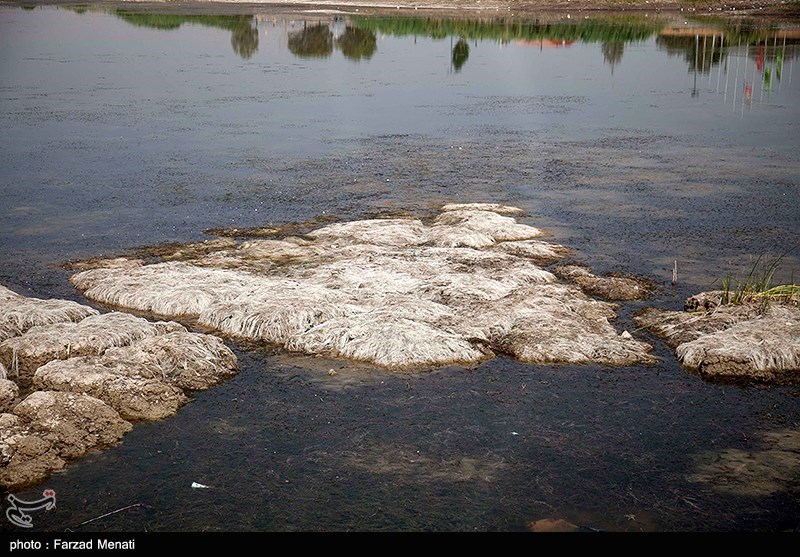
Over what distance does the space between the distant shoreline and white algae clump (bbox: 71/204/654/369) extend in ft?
201

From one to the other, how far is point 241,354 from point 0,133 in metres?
19.2

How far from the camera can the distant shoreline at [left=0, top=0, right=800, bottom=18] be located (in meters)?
76.4

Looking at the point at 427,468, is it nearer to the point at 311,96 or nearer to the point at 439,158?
the point at 439,158

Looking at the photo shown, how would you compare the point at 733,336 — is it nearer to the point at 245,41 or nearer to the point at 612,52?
the point at 612,52

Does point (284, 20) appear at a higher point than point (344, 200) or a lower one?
Answer: higher

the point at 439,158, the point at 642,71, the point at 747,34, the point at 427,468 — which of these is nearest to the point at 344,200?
the point at 439,158

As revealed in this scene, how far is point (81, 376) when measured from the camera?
34.8 feet

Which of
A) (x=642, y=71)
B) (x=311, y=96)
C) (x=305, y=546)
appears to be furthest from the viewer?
(x=642, y=71)

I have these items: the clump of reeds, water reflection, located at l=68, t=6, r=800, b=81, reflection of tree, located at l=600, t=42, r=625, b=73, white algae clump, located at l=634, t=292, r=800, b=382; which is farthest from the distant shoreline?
white algae clump, located at l=634, t=292, r=800, b=382

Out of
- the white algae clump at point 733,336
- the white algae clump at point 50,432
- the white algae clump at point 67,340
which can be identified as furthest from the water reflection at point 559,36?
the white algae clump at point 50,432

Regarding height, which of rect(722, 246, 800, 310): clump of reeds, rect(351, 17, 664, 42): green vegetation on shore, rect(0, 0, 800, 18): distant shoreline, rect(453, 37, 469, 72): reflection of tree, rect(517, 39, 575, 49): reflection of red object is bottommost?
rect(722, 246, 800, 310): clump of reeds

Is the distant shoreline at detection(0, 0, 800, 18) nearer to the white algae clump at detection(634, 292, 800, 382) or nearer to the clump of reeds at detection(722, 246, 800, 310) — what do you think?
the clump of reeds at detection(722, 246, 800, 310)

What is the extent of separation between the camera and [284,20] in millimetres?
66312

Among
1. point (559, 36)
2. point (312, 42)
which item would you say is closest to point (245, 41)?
point (312, 42)
